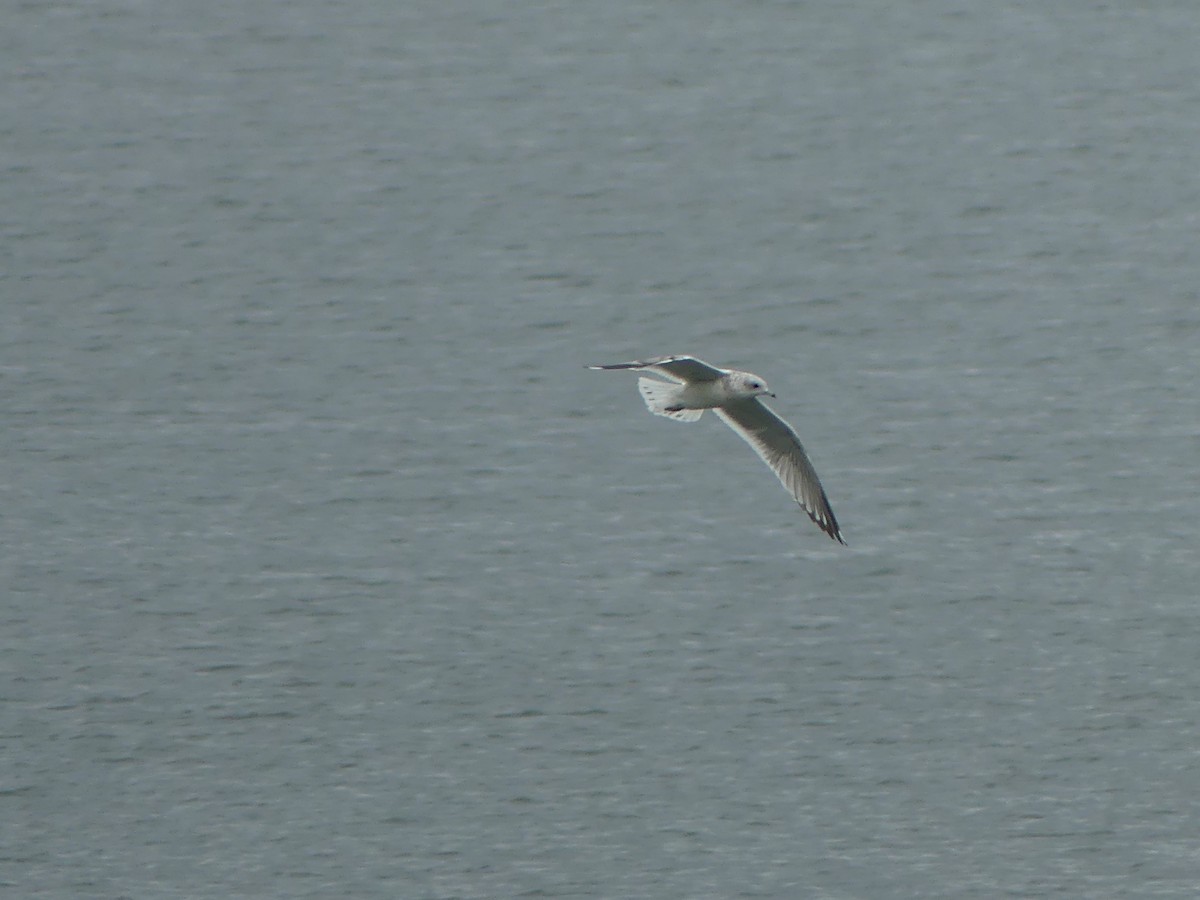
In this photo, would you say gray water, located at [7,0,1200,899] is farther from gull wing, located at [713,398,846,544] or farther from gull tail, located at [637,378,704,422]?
gull tail, located at [637,378,704,422]

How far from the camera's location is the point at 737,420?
11680 mm

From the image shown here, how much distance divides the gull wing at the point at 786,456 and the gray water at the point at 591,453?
258cm

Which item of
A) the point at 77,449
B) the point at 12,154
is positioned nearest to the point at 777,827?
the point at 77,449

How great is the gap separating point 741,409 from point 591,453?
22.4 feet

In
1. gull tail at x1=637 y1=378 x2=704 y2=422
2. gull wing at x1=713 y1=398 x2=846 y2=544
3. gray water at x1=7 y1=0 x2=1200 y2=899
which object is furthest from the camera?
gray water at x1=7 y1=0 x2=1200 y2=899

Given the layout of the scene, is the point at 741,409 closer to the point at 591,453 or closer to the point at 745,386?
the point at 745,386

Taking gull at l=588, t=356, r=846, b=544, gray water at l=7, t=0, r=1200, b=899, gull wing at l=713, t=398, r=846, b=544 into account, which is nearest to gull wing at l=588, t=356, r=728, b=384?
gull at l=588, t=356, r=846, b=544

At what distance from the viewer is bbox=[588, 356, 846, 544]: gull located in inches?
424

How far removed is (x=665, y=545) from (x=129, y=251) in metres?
8.22

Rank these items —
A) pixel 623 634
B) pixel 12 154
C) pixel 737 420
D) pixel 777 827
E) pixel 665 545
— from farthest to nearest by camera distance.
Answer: pixel 12 154 < pixel 665 545 < pixel 623 634 < pixel 777 827 < pixel 737 420

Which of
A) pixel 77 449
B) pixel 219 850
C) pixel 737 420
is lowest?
pixel 219 850

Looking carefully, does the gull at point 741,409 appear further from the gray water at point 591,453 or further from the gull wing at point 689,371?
the gray water at point 591,453

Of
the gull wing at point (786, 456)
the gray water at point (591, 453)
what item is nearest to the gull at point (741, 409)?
the gull wing at point (786, 456)

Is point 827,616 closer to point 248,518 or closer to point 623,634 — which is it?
point 623,634
